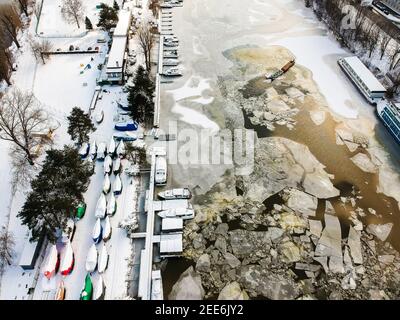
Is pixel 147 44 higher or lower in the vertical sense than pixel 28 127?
higher

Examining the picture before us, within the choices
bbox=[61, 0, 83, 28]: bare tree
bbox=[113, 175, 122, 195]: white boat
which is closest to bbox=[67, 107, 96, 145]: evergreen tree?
bbox=[113, 175, 122, 195]: white boat

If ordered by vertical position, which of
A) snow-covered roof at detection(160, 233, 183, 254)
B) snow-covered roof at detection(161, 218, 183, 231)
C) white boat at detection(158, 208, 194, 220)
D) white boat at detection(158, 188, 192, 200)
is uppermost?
white boat at detection(158, 188, 192, 200)

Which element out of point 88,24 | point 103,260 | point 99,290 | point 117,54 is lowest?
point 99,290

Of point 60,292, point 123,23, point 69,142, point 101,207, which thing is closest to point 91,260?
point 60,292

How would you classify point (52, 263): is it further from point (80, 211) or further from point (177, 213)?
point (177, 213)

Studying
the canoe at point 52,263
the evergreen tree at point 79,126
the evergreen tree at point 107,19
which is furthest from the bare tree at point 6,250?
the evergreen tree at point 107,19

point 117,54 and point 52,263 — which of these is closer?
point 52,263

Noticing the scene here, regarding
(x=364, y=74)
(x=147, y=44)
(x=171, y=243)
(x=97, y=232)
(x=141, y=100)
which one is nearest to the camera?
(x=171, y=243)

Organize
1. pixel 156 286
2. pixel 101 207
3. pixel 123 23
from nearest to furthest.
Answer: pixel 156 286 → pixel 101 207 → pixel 123 23

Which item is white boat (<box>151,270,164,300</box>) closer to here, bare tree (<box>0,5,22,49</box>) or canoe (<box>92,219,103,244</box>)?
canoe (<box>92,219,103,244</box>)
